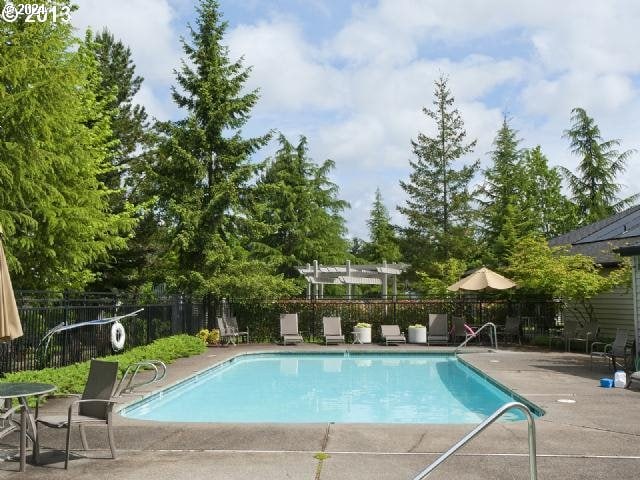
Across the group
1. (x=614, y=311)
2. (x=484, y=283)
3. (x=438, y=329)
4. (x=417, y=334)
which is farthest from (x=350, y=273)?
(x=614, y=311)

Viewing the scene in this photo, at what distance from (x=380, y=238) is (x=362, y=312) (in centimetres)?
3070

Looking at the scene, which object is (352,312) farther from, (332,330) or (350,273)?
(350,273)

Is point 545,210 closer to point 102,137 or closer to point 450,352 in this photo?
point 450,352

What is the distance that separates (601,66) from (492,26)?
1083cm

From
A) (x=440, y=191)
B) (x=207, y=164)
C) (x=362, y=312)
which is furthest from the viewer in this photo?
(x=440, y=191)

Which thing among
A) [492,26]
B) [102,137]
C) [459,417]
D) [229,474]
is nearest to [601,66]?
[492,26]

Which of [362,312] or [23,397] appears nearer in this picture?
[23,397]

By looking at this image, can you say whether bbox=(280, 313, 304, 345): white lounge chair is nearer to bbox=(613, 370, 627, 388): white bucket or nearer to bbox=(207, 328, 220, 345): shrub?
bbox=(207, 328, 220, 345): shrub

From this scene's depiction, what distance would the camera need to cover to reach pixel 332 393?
13102 millimetres

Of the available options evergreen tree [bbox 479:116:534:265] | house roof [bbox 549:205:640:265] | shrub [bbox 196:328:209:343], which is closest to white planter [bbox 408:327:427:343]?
house roof [bbox 549:205:640:265]

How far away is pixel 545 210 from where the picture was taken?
40156 mm

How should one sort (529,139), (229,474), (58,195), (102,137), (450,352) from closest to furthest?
(229,474)
(58,195)
(450,352)
(102,137)
(529,139)

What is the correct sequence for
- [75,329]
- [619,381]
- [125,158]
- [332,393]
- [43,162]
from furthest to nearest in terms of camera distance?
[125,158], [43,162], [332,393], [75,329], [619,381]

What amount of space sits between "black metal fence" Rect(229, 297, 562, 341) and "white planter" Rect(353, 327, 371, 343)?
2.92ft
